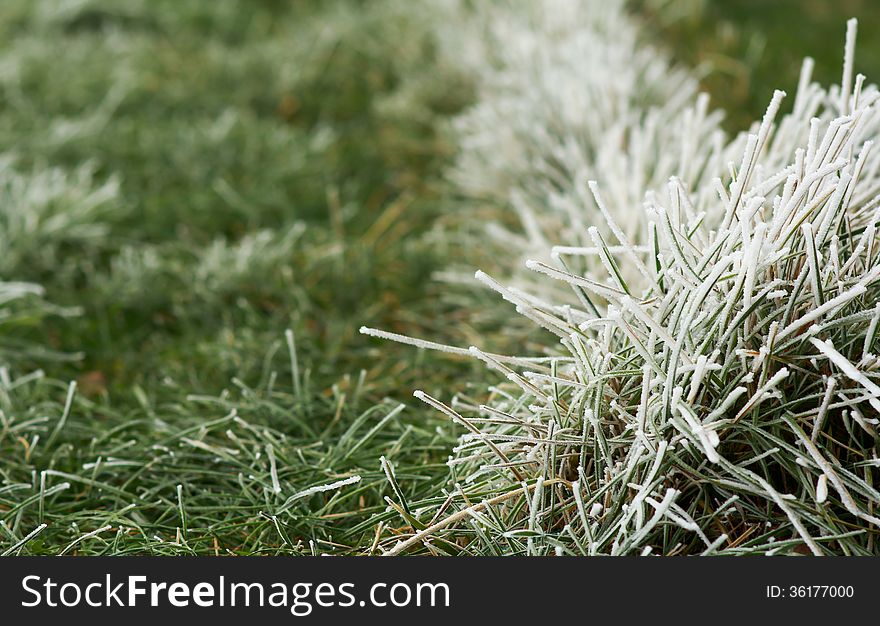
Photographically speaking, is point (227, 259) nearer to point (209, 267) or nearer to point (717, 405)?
point (209, 267)

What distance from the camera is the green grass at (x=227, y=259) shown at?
5.85ft

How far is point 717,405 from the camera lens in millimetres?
1462

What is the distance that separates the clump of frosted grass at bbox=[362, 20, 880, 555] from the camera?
140 centimetres

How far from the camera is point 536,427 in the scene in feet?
4.99

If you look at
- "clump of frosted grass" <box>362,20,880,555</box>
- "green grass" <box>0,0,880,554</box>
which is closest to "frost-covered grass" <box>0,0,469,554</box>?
"green grass" <box>0,0,880,554</box>

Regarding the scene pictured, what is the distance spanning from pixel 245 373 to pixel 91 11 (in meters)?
2.93

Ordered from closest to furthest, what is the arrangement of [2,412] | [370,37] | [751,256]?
[751,256] < [2,412] < [370,37]

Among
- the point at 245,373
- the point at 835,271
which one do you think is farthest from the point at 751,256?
the point at 245,373

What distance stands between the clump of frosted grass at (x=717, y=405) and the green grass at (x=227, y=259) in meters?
0.27

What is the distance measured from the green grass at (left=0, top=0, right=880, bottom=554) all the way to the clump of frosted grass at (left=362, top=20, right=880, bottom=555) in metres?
0.27

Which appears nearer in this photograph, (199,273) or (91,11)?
(199,273)

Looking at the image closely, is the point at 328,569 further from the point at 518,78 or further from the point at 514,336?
the point at 518,78

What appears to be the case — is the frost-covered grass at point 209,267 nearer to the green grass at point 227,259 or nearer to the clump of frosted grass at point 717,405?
the green grass at point 227,259

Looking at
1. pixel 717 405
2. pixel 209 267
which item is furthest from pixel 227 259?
pixel 717 405
